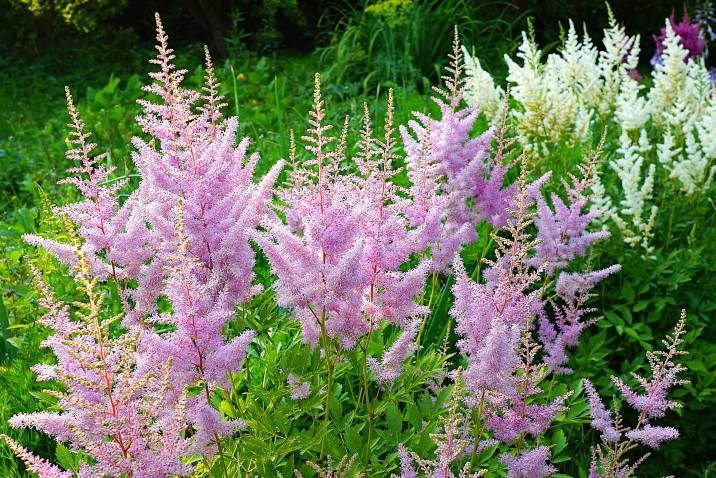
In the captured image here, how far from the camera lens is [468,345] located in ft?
6.97

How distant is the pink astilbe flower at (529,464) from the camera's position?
2.15 metres

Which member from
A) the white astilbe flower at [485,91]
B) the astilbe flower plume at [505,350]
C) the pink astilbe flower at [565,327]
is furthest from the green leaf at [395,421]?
the white astilbe flower at [485,91]

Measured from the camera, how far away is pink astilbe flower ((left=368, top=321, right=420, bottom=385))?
7.26ft

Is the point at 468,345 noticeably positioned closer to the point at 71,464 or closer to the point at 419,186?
the point at 419,186

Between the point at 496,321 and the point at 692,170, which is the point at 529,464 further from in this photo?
the point at 692,170

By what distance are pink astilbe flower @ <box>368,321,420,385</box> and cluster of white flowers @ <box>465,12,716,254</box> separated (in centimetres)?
187

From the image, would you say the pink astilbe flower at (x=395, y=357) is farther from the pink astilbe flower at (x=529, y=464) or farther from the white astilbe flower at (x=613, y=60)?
the white astilbe flower at (x=613, y=60)

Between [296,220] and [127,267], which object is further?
[296,220]

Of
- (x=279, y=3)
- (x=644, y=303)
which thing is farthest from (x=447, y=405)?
(x=279, y=3)

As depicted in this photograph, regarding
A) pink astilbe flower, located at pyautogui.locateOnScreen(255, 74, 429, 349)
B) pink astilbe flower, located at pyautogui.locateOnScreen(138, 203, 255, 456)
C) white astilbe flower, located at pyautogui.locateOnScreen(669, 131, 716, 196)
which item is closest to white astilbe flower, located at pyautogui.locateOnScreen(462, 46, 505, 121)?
white astilbe flower, located at pyautogui.locateOnScreen(669, 131, 716, 196)

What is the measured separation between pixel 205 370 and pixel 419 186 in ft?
3.81

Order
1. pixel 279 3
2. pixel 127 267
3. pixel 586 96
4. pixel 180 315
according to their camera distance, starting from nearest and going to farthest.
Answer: pixel 180 315 → pixel 127 267 → pixel 586 96 → pixel 279 3

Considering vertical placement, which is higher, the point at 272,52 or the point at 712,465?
the point at 272,52

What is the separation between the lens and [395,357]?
88.3 inches
